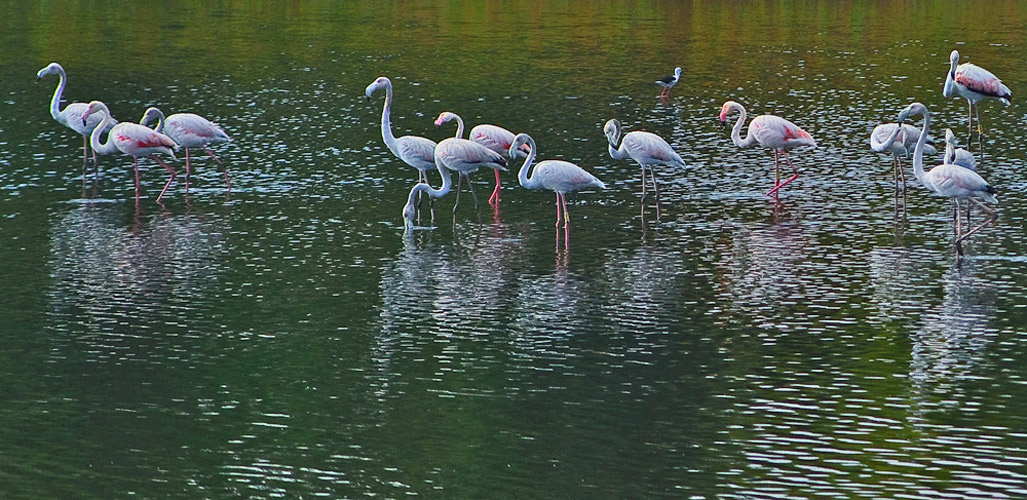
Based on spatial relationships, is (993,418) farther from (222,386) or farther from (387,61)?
(387,61)

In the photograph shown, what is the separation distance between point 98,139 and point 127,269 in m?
7.09

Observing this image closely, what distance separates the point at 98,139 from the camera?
26.0 m

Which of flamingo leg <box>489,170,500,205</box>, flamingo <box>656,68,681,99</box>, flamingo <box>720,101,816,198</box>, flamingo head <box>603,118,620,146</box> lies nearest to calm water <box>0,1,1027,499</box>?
flamingo leg <box>489,170,500,205</box>

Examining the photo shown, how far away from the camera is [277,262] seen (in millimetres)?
19922

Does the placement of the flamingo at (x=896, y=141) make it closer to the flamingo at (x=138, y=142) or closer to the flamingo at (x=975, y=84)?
the flamingo at (x=975, y=84)

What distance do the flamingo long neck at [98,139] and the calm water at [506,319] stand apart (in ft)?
2.41

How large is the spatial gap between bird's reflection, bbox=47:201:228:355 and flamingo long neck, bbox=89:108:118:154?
108 cm

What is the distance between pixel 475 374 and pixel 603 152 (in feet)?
45.5

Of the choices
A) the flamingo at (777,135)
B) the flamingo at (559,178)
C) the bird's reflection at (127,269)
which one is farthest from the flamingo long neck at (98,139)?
the flamingo at (777,135)

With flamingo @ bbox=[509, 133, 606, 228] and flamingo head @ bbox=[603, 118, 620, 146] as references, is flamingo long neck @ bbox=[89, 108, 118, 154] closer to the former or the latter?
flamingo @ bbox=[509, 133, 606, 228]

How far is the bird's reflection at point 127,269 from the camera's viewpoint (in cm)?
1711

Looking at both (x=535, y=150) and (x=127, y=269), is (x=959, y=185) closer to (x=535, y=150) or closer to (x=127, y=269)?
(x=535, y=150)

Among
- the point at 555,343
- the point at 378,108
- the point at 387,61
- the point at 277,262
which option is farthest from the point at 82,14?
the point at 555,343

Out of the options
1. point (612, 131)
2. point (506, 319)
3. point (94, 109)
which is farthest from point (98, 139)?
point (506, 319)
